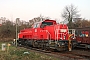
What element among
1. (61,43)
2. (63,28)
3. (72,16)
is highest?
(72,16)

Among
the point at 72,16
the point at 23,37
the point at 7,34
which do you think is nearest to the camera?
the point at 23,37

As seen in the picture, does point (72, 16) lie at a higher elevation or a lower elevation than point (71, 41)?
higher

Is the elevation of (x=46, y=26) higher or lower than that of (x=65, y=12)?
lower

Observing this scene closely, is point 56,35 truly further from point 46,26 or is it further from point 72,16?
point 72,16

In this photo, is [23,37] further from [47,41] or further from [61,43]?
[61,43]

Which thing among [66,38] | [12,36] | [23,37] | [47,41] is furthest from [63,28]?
[12,36]

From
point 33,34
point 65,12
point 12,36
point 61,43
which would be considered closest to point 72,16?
point 65,12

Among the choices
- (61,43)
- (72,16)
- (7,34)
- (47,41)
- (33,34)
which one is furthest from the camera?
(72,16)

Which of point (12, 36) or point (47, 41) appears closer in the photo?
point (47, 41)

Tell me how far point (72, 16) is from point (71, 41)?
42.8 metres

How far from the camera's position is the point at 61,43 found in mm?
15109

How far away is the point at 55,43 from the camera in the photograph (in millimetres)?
15195

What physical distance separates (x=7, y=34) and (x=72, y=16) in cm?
2606

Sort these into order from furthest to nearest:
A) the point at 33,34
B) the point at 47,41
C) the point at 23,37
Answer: the point at 23,37, the point at 33,34, the point at 47,41
